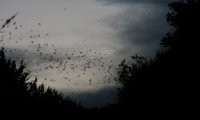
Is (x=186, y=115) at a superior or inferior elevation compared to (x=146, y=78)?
inferior

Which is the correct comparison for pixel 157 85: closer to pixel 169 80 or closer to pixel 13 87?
pixel 169 80

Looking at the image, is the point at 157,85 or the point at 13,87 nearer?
the point at 13,87

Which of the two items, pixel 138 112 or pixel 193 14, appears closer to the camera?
pixel 138 112

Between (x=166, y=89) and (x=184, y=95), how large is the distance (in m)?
1.64

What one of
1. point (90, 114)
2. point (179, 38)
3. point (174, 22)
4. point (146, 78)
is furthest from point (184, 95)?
point (90, 114)

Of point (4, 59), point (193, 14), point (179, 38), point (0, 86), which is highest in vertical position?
point (193, 14)

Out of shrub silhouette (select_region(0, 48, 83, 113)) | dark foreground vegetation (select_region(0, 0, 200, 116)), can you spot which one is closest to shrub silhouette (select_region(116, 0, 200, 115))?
dark foreground vegetation (select_region(0, 0, 200, 116))

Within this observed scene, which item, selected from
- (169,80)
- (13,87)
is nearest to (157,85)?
(169,80)

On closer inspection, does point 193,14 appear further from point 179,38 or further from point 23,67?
point 23,67

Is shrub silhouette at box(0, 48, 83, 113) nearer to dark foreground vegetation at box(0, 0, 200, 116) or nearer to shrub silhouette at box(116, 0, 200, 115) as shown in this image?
dark foreground vegetation at box(0, 0, 200, 116)

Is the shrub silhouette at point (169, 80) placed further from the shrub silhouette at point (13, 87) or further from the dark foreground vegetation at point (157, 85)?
the shrub silhouette at point (13, 87)

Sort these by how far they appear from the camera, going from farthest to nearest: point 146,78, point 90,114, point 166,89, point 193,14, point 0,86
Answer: point 90,114
point 193,14
point 146,78
point 166,89
point 0,86

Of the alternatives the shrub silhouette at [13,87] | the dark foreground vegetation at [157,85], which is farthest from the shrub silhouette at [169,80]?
the shrub silhouette at [13,87]

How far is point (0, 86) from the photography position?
69.2 feet
